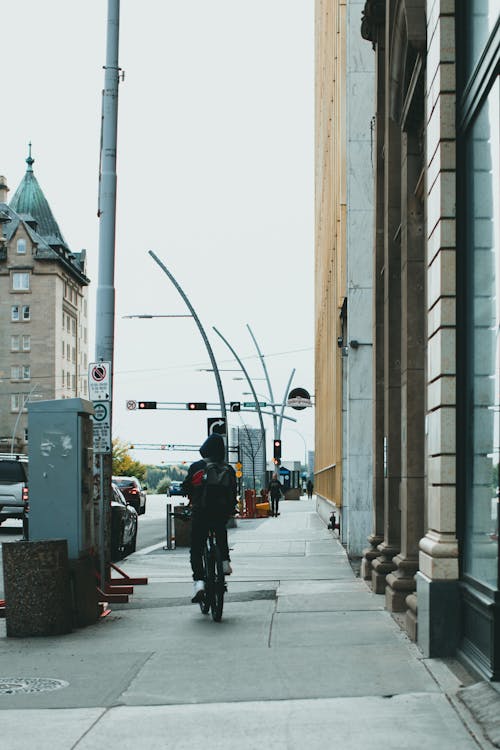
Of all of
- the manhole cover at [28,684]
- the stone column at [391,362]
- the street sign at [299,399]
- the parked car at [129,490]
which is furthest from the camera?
the street sign at [299,399]

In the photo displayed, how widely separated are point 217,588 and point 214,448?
137cm

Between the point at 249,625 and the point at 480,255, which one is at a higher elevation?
the point at 480,255

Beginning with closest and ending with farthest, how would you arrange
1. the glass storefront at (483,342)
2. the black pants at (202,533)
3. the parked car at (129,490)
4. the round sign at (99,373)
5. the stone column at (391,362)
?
the glass storefront at (483,342), the black pants at (202,533), the stone column at (391,362), the round sign at (99,373), the parked car at (129,490)

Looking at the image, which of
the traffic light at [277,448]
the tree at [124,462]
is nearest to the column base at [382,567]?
the traffic light at [277,448]

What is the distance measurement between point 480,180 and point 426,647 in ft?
10.4

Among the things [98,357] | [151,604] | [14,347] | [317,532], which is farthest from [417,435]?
[14,347]

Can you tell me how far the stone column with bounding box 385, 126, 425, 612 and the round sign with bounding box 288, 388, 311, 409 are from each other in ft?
124

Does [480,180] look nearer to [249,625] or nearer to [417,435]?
[417,435]

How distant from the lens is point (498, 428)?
24.5 feet

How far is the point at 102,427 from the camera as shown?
14.3m

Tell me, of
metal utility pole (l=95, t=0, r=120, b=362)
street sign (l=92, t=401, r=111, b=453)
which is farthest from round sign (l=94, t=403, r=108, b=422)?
metal utility pole (l=95, t=0, r=120, b=362)

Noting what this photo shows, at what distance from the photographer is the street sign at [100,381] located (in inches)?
571

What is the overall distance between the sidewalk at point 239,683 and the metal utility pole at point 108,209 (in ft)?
11.9

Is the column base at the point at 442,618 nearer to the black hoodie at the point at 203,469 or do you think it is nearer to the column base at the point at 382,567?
the black hoodie at the point at 203,469
